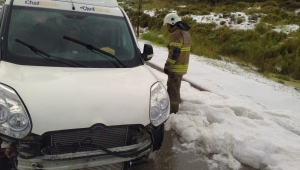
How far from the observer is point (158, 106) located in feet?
10.1

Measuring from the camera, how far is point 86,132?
268 cm

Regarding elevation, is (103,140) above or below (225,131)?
above

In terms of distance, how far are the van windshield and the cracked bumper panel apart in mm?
1155

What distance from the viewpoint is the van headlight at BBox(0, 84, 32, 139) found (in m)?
2.50

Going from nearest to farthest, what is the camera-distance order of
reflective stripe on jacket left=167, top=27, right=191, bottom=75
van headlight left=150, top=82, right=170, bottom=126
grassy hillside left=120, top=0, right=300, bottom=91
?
van headlight left=150, top=82, right=170, bottom=126
reflective stripe on jacket left=167, top=27, right=191, bottom=75
grassy hillside left=120, top=0, right=300, bottom=91

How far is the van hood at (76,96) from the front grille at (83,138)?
9 centimetres

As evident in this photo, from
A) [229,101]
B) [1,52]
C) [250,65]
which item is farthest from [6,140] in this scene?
[250,65]

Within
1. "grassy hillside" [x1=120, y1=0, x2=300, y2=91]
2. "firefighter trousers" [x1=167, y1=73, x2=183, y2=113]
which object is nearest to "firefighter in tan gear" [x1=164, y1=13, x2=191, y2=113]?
"firefighter trousers" [x1=167, y1=73, x2=183, y2=113]

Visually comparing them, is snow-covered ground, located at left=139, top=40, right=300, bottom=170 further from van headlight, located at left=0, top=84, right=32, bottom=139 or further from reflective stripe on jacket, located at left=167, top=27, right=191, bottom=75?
van headlight, located at left=0, top=84, right=32, bottom=139

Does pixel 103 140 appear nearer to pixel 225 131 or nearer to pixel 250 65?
pixel 225 131

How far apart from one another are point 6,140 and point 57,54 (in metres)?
1.24

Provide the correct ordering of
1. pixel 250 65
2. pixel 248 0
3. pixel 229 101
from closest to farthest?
pixel 229 101, pixel 250 65, pixel 248 0

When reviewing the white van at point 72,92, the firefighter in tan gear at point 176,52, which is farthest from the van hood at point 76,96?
the firefighter in tan gear at point 176,52

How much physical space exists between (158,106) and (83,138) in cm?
86
